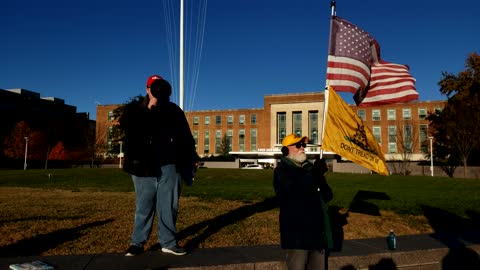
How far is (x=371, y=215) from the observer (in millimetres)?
8102

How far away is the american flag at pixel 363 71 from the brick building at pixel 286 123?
61.3 m

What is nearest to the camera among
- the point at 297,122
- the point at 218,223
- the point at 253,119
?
the point at 218,223

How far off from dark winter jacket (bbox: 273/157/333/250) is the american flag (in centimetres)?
230

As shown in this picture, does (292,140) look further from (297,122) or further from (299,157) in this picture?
(297,122)

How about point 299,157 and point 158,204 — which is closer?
point 299,157

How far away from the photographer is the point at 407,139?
6384 centimetres

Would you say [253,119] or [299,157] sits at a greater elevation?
[253,119]

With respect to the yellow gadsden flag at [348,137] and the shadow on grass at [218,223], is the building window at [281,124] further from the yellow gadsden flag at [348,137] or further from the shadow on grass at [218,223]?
the yellow gadsden flag at [348,137]

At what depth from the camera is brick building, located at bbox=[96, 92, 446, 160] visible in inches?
2936

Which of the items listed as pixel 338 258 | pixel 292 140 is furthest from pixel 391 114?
pixel 292 140

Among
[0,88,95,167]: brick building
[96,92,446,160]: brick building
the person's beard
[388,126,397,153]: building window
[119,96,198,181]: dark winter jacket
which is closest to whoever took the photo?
the person's beard

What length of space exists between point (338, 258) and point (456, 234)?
302cm

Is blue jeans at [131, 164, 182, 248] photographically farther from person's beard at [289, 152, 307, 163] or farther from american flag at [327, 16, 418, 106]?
american flag at [327, 16, 418, 106]

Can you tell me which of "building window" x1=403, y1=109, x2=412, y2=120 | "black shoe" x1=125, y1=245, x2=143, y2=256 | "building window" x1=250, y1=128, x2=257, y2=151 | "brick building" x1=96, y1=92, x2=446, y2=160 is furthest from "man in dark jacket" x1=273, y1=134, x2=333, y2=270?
"building window" x1=250, y1=128, x2=257, y2=151
